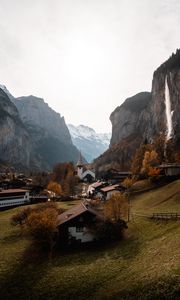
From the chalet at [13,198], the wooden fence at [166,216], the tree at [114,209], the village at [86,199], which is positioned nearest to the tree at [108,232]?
the village at [86,199]

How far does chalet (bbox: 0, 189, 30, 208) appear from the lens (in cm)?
9677

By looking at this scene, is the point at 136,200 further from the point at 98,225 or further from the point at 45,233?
the point at 45,233

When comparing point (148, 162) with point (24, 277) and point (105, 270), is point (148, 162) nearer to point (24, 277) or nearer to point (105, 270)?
point (105, 270)

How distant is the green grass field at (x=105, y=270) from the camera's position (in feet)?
98.7

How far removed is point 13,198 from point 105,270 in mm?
68678

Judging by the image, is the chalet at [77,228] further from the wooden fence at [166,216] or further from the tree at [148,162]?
the tree at [148,162]

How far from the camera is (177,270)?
30438 mm

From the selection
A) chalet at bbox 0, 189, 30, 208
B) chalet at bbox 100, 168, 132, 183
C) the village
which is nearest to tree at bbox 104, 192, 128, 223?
the village

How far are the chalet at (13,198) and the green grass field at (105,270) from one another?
154ft

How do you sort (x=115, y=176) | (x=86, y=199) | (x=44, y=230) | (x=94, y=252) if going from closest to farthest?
1. (x=94, y=252)
2. (x=44, y=230)
3. (x=86, y=199)
4. (x=115, y=176)

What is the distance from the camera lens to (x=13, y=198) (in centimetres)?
9969

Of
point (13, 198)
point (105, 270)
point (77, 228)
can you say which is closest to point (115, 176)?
point (13, 198)

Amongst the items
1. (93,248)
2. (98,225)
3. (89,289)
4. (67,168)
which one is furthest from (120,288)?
(67,168)

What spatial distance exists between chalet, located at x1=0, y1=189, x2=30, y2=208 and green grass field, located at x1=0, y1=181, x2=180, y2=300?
154 ft
